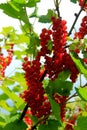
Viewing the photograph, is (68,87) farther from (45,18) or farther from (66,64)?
(45,18)

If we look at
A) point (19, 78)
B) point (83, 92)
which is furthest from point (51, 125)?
point (19, 78)

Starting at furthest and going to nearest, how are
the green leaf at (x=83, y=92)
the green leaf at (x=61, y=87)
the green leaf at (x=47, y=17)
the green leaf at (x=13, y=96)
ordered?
1. the green leaf at (x=47, y=17)
2. the green leaf at (x=13, y=96)
3. the green leaf at (x=61, y=87)
4. the green leaf at (x=83, y=92)

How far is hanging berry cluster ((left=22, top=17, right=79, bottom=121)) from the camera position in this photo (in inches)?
138

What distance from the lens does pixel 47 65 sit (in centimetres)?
357

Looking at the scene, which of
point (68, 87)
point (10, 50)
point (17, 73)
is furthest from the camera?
point (10, 50)

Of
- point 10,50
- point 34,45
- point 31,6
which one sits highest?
point 10,50

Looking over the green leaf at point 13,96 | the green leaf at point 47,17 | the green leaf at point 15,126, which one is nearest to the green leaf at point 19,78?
the green leaf at point 13,96

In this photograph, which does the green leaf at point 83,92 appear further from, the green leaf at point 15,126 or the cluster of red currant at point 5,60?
the cluster of red currant at point 5,60

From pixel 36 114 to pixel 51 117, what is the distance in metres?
0.16

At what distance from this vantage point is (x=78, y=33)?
3982 mm

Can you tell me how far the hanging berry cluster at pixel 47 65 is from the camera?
11.5ft

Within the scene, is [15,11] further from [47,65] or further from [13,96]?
[13,96]

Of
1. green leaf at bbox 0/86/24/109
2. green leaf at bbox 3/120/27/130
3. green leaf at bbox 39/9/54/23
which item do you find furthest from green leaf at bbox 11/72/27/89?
green leaf at bbox 3/120/27/130

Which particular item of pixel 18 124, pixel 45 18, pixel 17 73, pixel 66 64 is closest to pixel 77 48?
pixel 66 64
